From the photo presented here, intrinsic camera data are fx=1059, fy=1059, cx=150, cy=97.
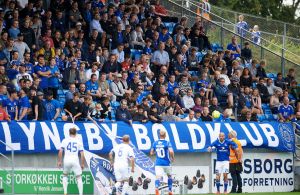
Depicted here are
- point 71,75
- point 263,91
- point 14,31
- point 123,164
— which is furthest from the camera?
point 263,91

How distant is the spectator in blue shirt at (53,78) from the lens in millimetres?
34094

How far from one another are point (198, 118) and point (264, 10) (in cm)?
3272

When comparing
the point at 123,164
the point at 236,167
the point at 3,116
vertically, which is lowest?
the point at 236,167

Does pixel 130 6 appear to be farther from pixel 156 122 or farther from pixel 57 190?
pixel 57 190

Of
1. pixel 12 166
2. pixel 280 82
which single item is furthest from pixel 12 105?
pixel 280 82

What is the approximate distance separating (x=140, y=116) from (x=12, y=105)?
4.76m

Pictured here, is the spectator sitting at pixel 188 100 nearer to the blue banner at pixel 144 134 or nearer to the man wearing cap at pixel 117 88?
the blue banner at pixel 144 134

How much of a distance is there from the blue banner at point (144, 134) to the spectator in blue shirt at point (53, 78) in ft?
6.07

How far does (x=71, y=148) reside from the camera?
99.6 feet

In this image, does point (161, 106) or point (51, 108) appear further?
point (161, 106)

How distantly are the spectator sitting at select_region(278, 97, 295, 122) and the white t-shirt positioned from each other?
439 inches

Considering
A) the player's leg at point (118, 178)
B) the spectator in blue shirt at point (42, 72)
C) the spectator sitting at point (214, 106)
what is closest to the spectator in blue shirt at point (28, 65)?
the spectator in blue shirt at point (42, 72)

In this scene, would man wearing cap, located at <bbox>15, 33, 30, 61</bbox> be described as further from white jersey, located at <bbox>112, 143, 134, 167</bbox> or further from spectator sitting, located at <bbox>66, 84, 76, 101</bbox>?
white jersey, located at <bbox>112, 143, 134, 167</bbox>

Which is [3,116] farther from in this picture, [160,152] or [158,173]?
[158,173]
